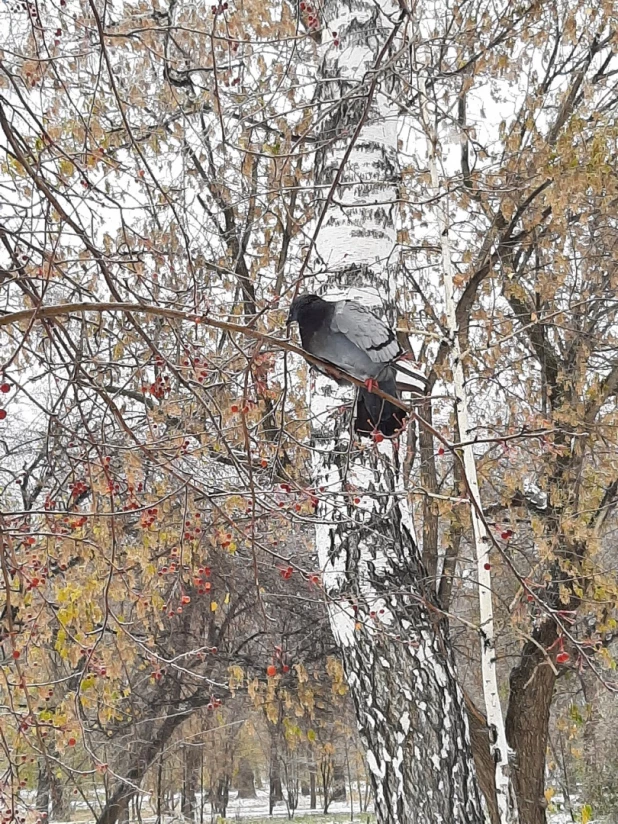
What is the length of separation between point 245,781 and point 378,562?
Answer: 80.2 feet

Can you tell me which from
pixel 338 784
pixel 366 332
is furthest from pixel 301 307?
pixel 338 784

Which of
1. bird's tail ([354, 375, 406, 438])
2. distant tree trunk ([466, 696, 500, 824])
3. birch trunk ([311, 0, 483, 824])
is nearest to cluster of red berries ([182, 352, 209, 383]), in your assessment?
bird's tail ([354, 375, 406, 438])

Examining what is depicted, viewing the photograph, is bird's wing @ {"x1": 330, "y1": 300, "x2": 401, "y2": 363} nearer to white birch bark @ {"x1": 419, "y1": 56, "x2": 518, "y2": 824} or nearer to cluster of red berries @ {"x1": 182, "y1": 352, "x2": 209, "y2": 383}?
cluster of red berries @ {"x1": 182, "y1": 352, "x2": 209, "y2": 383}

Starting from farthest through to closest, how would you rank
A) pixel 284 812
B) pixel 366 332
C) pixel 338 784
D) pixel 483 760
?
pixel 338 784 < pixel 284 812 < pixel 483 760 < pixel 366 332

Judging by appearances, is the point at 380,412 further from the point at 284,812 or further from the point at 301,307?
the point at 284,812

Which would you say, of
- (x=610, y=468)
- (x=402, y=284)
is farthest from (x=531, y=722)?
(x=402, y=284)

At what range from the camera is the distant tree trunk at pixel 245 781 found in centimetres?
2228

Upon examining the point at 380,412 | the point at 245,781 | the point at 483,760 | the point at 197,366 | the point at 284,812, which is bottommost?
the point at 284,812

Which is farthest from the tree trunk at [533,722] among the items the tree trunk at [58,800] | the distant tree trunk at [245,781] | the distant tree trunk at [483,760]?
the distant tree trunk at [245,781]

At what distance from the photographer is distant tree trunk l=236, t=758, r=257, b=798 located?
877 inches

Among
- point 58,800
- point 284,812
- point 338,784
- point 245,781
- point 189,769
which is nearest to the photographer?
point 58,800

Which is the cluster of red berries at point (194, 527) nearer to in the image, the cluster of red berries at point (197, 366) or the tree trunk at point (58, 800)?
the cluster of red berries at point (197, 366)

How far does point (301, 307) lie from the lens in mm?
2020

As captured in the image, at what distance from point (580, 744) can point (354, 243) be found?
32.1ft
